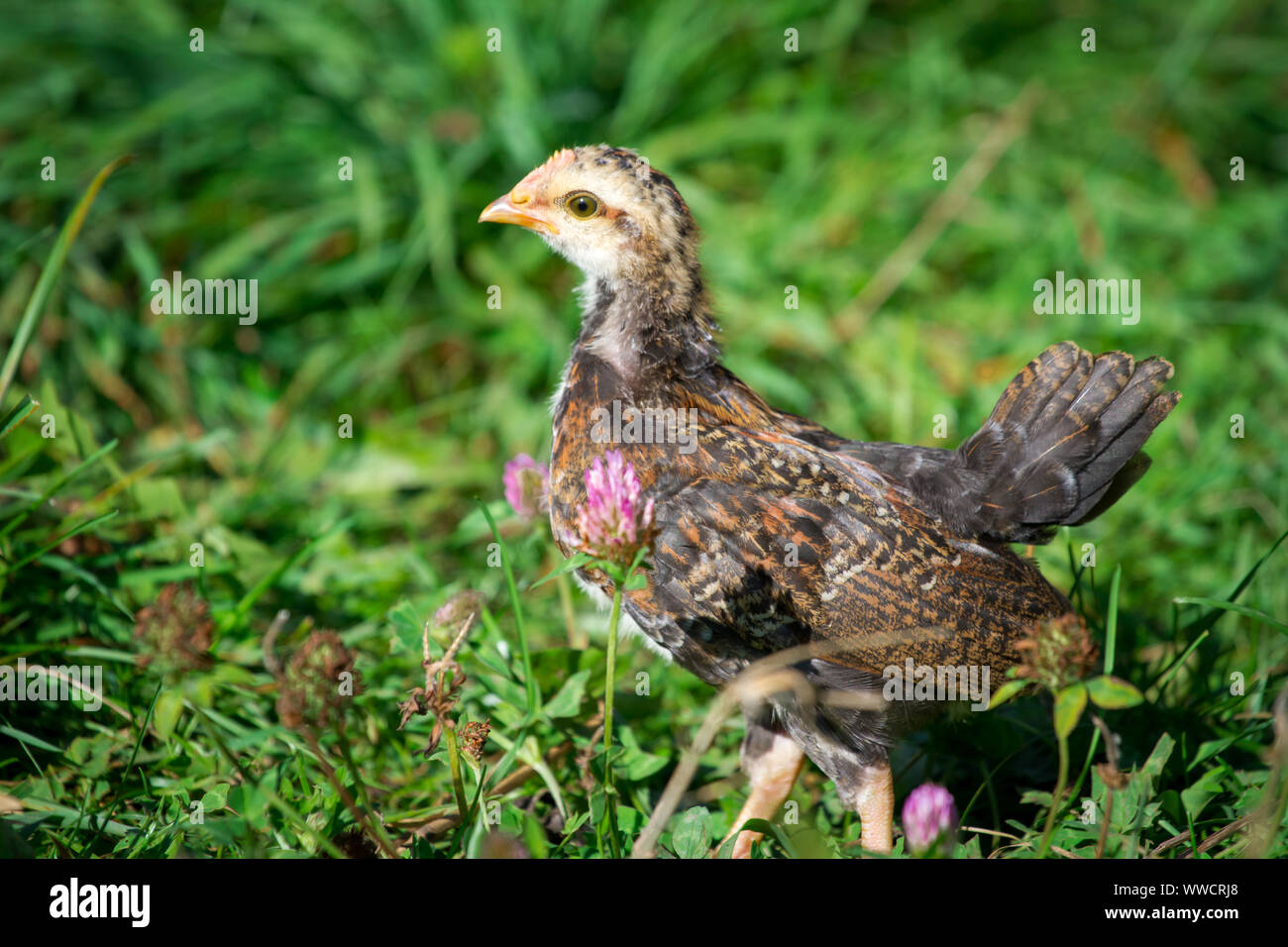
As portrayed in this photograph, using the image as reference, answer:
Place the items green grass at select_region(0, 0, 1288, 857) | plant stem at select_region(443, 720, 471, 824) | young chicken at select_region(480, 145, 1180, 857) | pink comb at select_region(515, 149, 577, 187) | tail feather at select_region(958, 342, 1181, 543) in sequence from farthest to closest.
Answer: pink comb at select_region(515, 149, 577, 187) < green grass at select_region(0, 0, 1288, 857) < tail feather at select_region(958, 342, 1181, 543) < young chicken at select_region(480, 145, 1180, 857) < plant stem at select_region(443, 720, 471, 824)

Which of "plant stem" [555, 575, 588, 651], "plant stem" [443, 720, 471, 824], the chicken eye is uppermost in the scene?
the chicken eye

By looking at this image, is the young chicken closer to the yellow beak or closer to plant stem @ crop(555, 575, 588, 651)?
the yellow beak

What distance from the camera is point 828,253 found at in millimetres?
5848

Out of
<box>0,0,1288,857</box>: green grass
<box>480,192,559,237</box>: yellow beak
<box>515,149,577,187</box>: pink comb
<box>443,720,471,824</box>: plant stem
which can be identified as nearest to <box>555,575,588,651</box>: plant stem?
<box>0,0,1288,857</box>: green grass

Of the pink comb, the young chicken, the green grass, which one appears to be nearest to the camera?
the young chicken

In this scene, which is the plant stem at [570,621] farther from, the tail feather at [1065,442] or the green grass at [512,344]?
the tail feather at [1065,442]

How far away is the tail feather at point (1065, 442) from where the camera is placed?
9.71 feet

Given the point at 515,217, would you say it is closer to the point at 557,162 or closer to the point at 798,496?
the point at 557,162

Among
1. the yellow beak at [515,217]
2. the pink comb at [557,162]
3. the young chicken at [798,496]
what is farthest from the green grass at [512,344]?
the pink comb at [557,162]

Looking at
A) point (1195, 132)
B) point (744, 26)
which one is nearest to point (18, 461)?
point (744, 26)

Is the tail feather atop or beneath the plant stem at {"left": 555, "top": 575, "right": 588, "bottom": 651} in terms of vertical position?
atop

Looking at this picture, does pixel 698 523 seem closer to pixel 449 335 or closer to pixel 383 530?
pixel 383 530

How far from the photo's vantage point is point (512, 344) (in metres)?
5.31

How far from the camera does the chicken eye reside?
3248 mm
